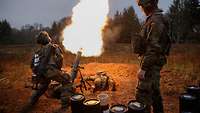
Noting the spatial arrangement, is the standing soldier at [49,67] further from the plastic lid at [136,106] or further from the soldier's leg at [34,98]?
the plastic lid at [136,106]

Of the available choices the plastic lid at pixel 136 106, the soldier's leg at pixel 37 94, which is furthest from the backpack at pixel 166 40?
the soldier's leg at pixel 37 94

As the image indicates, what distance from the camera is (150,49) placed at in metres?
6.52

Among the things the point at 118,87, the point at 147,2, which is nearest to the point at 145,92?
the point at 147,2

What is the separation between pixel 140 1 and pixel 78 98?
266 cm

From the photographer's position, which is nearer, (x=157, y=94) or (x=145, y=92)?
(x=145, y=92)

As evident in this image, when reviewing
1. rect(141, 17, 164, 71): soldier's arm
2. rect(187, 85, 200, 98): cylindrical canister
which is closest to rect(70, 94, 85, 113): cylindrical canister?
rect(141, 17, 164, 71): soldier's arm

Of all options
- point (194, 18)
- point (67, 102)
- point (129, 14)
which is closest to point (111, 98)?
point (67, 102)

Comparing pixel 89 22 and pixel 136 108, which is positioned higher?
pixel 89 22

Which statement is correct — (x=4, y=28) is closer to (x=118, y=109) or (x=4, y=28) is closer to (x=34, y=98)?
(x=34, y=98)

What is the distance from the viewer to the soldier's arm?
6.46 metres

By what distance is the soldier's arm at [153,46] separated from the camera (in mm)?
6461

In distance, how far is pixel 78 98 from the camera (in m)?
6.82

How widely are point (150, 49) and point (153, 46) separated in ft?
0.32

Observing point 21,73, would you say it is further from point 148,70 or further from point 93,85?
point 148,70
